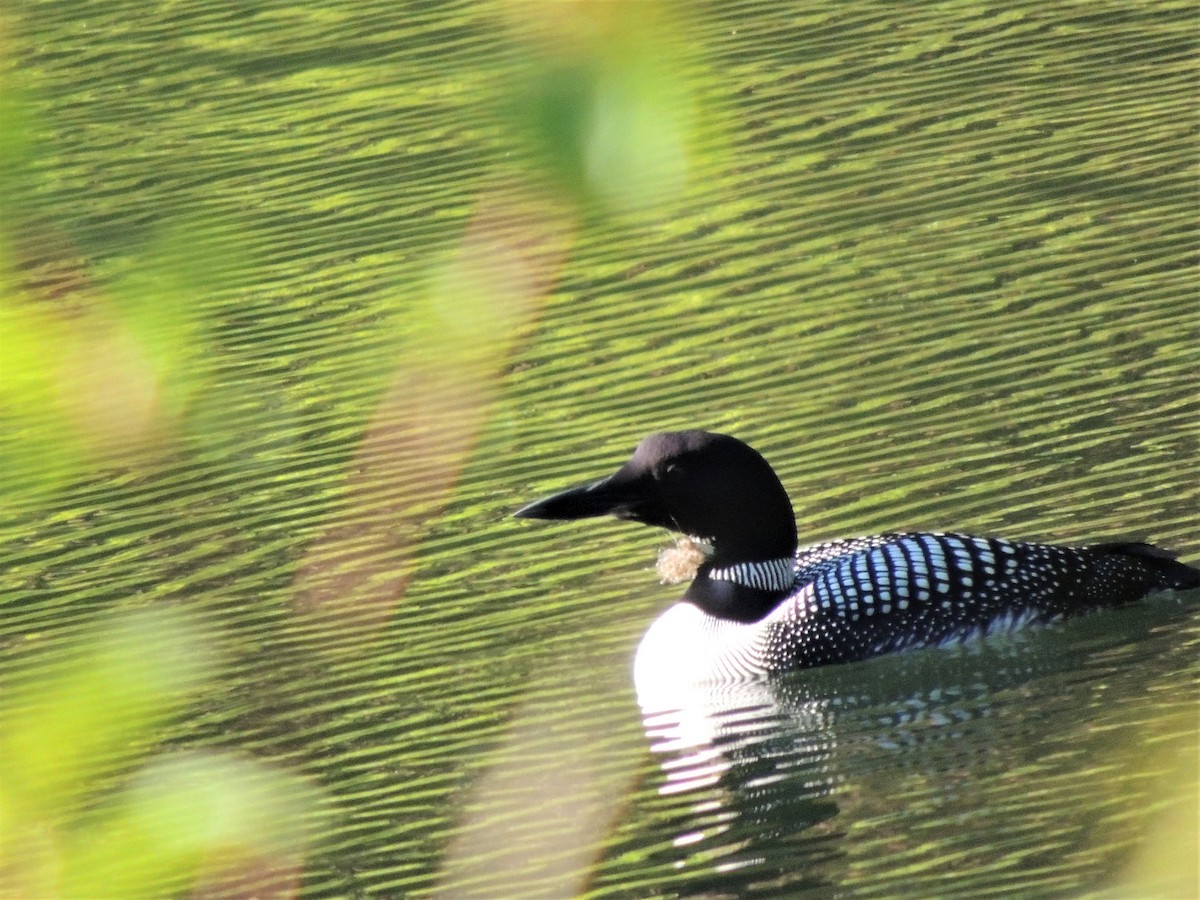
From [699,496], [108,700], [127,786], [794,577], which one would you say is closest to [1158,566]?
[794,577]

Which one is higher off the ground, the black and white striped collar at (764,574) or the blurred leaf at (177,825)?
the blurred leaf at (177,825)

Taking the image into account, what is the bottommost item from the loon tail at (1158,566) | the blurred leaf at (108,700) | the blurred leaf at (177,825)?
the loon tail at (1158,566)

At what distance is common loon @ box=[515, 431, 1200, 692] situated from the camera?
21.3 feet

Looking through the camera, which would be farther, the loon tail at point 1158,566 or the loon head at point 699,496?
the loon head at point 699,496

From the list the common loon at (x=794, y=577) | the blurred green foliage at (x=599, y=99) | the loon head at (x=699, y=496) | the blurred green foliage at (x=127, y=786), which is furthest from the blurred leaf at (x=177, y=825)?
the loon head at (x=699, y=496)

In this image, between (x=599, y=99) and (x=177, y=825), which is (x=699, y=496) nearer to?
(x=177, y=825)

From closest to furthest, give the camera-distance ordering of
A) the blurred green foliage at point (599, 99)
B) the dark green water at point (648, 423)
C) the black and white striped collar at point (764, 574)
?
the blurred green foliage at point (599, 99)
the dark green water at point (648, 423)
the black and white striped collar at point (764, 574)

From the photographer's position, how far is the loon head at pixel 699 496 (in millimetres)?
6691

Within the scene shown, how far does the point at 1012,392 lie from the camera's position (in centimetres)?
821

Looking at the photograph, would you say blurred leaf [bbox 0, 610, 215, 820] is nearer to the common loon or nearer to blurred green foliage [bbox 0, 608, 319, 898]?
blurred green foliage [bbox 0, 608, 319, 898]

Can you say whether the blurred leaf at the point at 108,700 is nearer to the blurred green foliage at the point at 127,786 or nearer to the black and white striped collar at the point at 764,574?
the blurred green foliage at the point at 127,786

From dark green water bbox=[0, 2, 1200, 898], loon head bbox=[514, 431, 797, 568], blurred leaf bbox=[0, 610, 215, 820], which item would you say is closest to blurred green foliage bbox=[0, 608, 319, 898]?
blurred leaf bbox=[0, 610, 215, 820]

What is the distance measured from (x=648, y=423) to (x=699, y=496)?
Result: 182 centimetres

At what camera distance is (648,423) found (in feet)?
28.1
